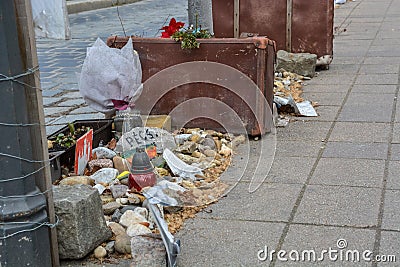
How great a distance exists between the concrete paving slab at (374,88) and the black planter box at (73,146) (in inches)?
112

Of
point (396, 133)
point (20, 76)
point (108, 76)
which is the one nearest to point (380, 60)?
point (396, 133)

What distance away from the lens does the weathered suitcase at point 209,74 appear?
15.7 ft

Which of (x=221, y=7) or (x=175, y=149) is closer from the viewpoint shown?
(x=175, y=149)

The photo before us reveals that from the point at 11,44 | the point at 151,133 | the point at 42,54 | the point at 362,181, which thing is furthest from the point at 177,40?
the point at 42,54

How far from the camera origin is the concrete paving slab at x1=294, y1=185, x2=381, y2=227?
3.34 metres

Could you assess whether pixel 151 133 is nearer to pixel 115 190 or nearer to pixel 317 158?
pixel 115 190

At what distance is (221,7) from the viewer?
7.46 metres

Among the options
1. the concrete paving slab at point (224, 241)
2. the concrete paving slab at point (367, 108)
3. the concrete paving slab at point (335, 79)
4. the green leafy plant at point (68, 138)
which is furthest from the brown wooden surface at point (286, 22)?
the concrete paving slab at point (224, 241)

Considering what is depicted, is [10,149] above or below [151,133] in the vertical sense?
above

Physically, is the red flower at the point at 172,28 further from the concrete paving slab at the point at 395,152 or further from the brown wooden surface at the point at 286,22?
the brown wooden surface at the point at 286,22

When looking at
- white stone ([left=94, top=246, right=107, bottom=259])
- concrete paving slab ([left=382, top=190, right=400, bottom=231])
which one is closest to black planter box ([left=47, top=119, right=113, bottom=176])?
white stone ([left=94, top=246, right=107, bottom=259])

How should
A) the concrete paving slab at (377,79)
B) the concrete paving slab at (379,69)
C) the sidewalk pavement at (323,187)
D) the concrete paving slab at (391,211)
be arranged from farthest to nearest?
the concrete paving slab at (379,69) < the concrete paving slab at (377,79) < the concrete paving slab at (391,211) < the sidewalk pavement at (323,187)

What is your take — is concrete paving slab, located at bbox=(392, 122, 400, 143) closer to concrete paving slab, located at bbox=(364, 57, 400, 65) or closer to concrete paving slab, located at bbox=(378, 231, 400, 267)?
concrete paving slab, located at bbox=(378, 231, 400, 267)

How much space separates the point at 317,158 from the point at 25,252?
2.34m
